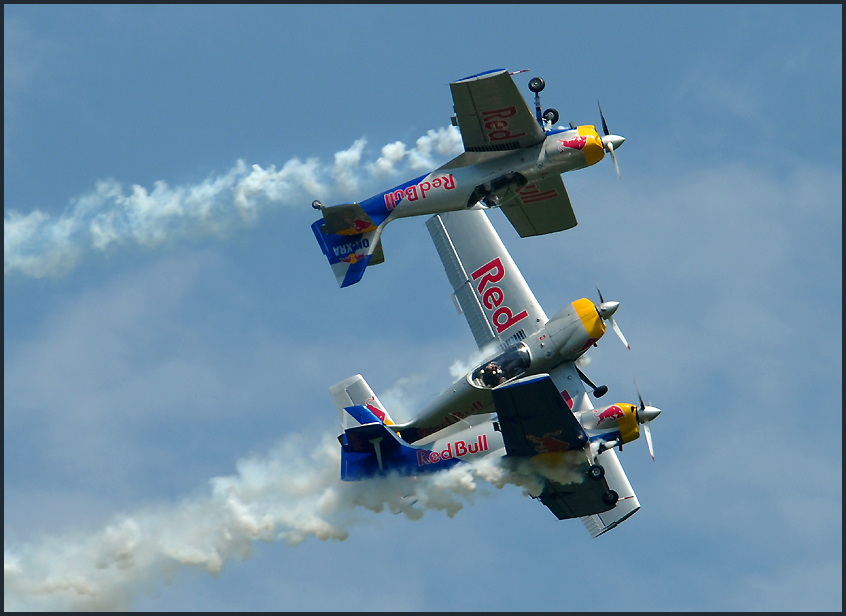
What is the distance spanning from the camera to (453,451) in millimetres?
46125

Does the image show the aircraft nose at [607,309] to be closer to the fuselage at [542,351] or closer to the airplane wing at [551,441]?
the fuselage at [542,351]

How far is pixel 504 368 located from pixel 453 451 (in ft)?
10.9

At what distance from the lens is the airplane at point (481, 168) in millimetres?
43281

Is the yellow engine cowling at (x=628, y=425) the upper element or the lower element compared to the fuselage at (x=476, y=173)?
lower

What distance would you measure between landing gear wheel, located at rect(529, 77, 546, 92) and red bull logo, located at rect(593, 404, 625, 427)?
10.7 metres

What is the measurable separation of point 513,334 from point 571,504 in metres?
6.64

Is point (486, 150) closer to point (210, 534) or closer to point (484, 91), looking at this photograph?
point (484, 91)

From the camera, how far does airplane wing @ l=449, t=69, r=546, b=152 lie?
1684 inches

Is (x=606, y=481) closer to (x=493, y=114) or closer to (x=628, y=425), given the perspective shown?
(x=628, y=425)

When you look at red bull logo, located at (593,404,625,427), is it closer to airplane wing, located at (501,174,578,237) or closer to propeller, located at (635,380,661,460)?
propeller, located at (635,380,661,460)

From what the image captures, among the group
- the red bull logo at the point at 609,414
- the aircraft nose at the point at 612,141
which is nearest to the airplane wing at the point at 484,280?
the red bull logo at the point at 609,414

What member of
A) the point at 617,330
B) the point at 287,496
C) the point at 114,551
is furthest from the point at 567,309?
the point at 114,551

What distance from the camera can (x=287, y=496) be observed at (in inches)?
1842

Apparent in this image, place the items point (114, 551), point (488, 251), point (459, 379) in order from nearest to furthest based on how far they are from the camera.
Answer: point (114, 551)
point (459, 379)
point (488, 251)
